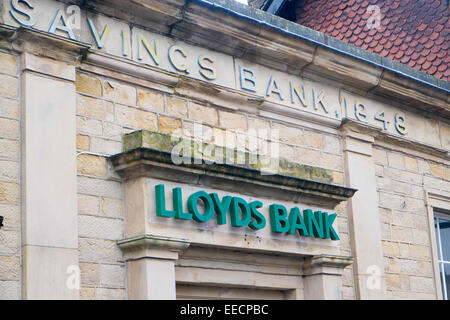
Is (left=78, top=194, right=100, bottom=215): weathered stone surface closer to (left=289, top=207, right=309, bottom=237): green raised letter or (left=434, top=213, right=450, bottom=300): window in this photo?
(left=289, top=207, right=309, bottom=237): green raised letter

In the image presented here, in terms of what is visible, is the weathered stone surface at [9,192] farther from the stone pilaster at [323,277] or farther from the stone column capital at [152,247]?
the stone pilaster at [323,277]

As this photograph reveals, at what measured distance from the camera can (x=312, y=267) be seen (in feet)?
29.6

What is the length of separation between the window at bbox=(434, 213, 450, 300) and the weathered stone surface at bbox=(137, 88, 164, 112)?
15.7 ft

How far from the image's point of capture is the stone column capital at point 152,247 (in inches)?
288

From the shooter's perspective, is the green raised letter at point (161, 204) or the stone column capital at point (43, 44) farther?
the green raised letter at point (161, 204)

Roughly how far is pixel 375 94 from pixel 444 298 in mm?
2796

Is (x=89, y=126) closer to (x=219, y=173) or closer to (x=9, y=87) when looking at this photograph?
(x=9, y=87)

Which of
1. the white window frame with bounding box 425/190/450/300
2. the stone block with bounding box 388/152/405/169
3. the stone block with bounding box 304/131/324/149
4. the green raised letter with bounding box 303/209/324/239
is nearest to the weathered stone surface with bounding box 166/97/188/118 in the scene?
the green raised letter with bounding box 303/209/324/239

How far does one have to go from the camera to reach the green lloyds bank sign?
7668 mm

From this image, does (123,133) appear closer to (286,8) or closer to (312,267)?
(312,267)

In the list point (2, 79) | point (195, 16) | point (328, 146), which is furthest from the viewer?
point (328, 146)

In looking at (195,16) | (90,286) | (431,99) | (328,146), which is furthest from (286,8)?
(90,286)

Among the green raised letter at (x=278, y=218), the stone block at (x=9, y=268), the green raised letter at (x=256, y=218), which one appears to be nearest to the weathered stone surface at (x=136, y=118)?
the green raised letter at (x=256, y=218)

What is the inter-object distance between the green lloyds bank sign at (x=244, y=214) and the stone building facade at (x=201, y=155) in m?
0.03
